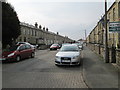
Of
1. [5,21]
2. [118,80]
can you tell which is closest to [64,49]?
[118,80]

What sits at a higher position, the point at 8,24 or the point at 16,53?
the point at 8,24

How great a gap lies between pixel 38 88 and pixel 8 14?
13462 millimetres

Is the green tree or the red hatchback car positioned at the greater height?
the green tree

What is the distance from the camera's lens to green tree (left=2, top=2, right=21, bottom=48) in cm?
1530

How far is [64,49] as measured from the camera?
34.0 ft

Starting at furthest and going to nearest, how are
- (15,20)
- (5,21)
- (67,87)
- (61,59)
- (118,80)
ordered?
(15,20) < (5,21) < (61,59) < (118,80) < (67,87)

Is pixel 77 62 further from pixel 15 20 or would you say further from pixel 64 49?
pixel 15 20

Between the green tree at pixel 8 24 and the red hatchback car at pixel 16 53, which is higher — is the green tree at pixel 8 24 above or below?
above

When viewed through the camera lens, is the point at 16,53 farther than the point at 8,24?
No

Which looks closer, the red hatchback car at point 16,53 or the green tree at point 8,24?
the red hatchback car at point 16,53

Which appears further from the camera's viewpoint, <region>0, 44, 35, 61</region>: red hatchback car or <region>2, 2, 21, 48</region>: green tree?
<region>2, 2, 21, 48</region>: green tree

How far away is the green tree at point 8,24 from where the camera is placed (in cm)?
1530

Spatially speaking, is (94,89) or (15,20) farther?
(15,20)

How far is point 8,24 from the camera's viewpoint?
51.2ft
